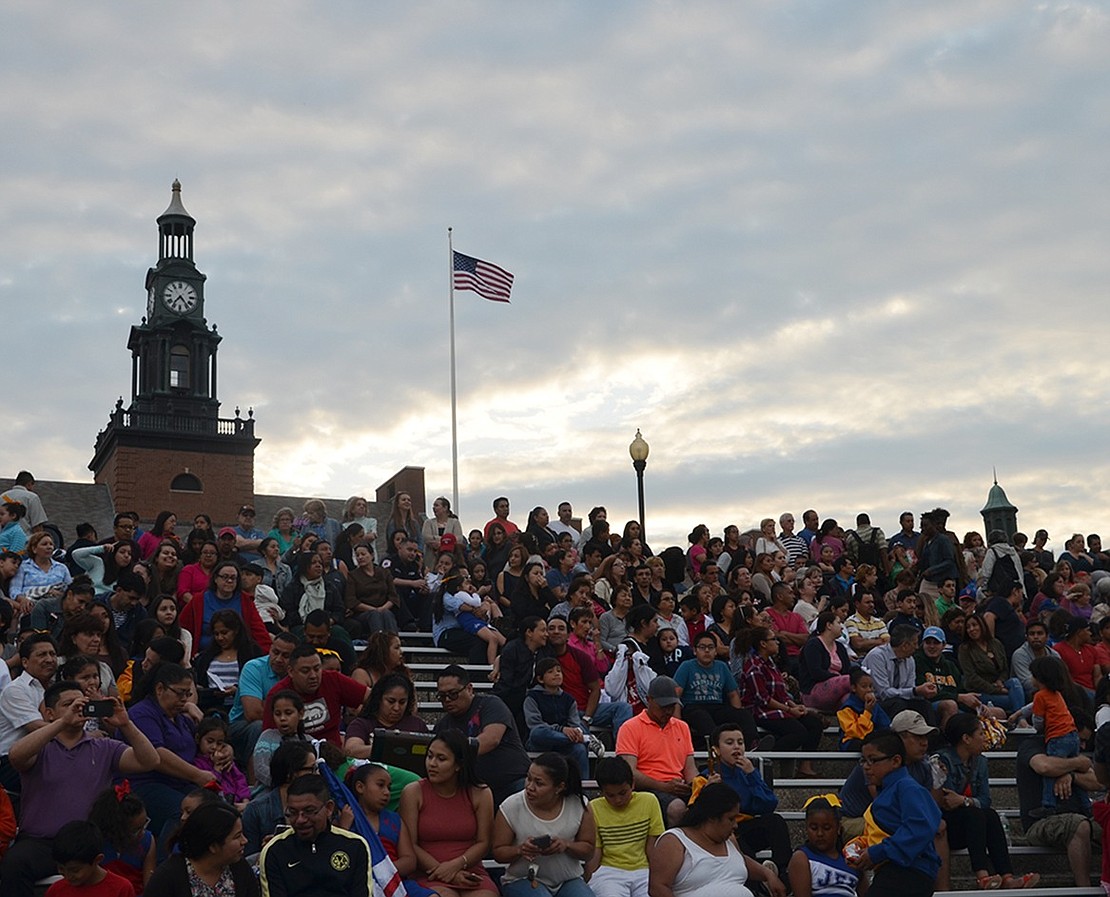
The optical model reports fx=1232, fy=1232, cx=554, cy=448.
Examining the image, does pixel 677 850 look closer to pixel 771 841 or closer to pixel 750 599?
pixel 771 841

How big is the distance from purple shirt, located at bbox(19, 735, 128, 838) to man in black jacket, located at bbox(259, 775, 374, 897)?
1.41m

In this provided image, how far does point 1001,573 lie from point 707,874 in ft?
33.6

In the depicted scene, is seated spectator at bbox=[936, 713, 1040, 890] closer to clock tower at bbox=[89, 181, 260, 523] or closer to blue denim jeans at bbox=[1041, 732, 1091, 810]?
blue denim jeans at bbox=[1041, 732, 1091, 810]

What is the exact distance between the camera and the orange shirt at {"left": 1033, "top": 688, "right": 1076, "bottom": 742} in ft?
31.8

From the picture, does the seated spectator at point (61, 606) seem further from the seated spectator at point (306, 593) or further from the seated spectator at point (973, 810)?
the seated spectator at point (973, 810)

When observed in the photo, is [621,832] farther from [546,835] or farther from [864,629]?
[864,629]

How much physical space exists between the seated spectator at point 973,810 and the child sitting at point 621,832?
7.87 ft

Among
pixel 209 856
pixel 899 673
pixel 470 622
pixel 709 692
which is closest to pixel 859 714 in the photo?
pixel 899 673

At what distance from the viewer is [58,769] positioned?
23.1 feet

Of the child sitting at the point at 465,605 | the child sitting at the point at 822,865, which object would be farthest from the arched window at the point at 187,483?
the child sitting at the point at 822,865

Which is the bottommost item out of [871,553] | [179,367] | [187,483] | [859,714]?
[859,714]

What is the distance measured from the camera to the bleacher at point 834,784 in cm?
909

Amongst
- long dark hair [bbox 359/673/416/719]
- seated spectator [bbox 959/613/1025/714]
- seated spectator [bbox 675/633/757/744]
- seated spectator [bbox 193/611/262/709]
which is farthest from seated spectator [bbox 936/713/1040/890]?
seated spectator [bbox 193/611/262/709]

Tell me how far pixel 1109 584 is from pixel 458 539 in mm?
8277
